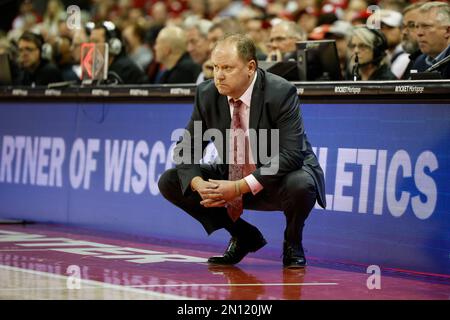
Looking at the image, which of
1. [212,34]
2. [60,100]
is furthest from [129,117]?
[212,34]

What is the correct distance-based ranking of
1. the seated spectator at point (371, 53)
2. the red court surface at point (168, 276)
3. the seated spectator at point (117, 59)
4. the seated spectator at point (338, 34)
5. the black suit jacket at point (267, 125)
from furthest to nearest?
the seated spectator at point (117, 59)
the seated spectator at point (338, 34)
the seated spectator at point (371, 53)
the black suit jacket at point (267, 125)
the red court surface at point (168, 276)

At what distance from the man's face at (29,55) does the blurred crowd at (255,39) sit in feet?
0.04

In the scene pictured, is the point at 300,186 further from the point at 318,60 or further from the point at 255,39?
the point at 255,39

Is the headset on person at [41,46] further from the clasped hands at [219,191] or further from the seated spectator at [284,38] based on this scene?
the clasped hands at [219,191]

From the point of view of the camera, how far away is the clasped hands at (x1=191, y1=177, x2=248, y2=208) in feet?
20.4

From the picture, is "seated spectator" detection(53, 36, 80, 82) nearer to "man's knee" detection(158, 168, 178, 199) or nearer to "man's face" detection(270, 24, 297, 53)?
"man's face" detection(270, 24, 297, 53)

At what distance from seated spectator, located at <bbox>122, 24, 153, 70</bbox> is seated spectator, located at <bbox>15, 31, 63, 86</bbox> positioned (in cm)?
209

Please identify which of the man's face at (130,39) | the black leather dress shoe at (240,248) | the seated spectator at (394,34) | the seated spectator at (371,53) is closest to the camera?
the black leather dress shoe at (240,248)

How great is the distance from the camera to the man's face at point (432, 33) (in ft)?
25.4

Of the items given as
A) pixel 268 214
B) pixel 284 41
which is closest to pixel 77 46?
pixel 284 41

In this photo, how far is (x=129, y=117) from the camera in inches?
348

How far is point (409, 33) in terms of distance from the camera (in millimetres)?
9023

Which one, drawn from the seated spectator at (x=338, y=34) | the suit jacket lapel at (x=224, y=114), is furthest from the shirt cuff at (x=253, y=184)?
the seated spectator at (x=338, y=34)
